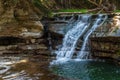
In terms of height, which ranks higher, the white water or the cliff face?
the cliff face

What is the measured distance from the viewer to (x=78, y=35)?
19078 millimetres

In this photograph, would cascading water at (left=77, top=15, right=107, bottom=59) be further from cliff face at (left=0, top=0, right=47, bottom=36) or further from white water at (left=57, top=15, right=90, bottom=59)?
cliff face at (left=0, top=0, right=47, bottom=36)

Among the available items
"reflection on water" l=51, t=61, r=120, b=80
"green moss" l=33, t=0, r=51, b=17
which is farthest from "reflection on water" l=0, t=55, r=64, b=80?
"green moss" l=33, t=0, r=51, b=17

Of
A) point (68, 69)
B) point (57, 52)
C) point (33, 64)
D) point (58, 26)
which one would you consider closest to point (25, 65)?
point (33, 64)

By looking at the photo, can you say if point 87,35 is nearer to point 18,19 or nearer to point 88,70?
point 88,70

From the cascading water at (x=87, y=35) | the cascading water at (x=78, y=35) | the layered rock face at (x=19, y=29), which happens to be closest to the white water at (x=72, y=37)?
the cascading water at (x=78, y=35)

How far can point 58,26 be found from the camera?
64.4 ft

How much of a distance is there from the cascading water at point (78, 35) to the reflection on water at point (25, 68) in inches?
52.1

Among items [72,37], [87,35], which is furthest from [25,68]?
[72,37]

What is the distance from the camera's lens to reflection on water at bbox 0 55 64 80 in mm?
13467

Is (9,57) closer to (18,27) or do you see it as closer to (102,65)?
(18,27)

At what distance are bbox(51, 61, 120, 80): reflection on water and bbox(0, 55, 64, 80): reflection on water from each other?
2.48 ft

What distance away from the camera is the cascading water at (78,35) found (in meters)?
18.2

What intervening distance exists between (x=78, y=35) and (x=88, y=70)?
4.18m
